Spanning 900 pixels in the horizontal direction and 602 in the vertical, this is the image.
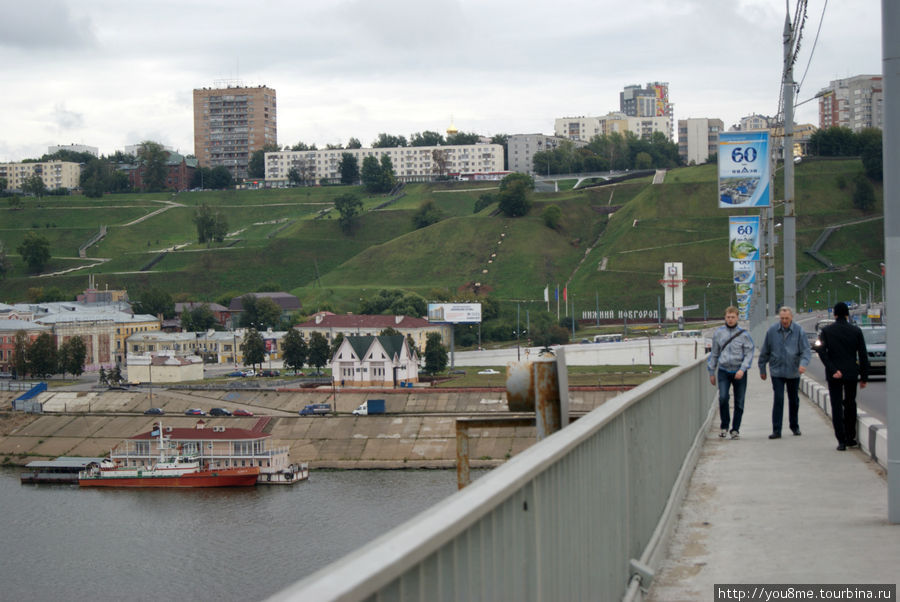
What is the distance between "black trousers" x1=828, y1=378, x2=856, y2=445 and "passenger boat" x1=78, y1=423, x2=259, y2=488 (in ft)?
136

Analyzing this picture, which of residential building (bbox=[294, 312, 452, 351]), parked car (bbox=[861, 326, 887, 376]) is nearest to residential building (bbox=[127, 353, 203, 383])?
residential building (bbox=[294, 312, 452, 351])

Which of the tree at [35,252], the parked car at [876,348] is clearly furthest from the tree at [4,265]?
the parked car at [876,348]

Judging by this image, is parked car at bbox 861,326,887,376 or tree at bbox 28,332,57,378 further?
tree at bbox 28,332,57,378

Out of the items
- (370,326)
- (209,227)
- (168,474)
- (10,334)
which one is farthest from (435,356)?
(209,227)

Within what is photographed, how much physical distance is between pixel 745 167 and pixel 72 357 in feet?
229

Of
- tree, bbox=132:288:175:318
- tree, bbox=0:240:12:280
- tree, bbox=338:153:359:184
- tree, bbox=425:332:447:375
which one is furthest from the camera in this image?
tree, bbox=338:153:359:184

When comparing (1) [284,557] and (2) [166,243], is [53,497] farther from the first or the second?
(2) [166,243]

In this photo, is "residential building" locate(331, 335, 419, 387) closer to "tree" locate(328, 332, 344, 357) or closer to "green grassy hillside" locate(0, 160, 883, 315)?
"tree" locate(328, 332, 344, 357)

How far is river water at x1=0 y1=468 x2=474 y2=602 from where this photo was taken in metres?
31.2

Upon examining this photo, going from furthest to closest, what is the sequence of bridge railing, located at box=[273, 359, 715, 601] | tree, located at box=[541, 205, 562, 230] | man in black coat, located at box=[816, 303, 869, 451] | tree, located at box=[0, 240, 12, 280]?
tree, located at box=[0, 240, 12, 280], tree, located at box=[541, 205, 562, 230], man in black coat, located at box=[816, 303, 869, 451], bridge railing, located at box=[273, 359, 715, 601]

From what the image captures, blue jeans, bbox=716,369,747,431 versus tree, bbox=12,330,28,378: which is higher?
blue jeans, bbox=716,369,747,431

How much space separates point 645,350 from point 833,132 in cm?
8338

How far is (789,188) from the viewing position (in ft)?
96.7

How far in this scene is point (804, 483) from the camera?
372 inches
